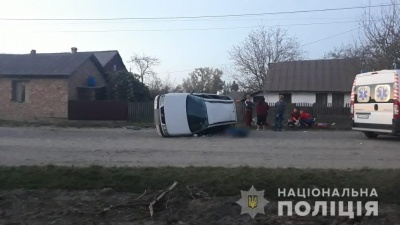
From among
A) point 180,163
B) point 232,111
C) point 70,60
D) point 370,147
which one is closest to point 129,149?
point 180,163

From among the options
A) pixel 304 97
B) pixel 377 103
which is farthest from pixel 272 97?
pixel 377 103

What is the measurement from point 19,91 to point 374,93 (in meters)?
25.8

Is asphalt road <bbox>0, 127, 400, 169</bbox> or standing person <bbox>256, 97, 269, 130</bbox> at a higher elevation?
standing person <bbox>256, 97, 269, 130</bbox>

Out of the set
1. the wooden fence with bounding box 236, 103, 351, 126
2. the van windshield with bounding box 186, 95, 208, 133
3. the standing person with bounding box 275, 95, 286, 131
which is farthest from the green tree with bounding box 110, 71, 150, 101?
the van windshield with bounding box 186, 95, 208, 133

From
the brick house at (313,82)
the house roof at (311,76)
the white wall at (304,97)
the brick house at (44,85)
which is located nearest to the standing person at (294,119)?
the brick house at (313,82)

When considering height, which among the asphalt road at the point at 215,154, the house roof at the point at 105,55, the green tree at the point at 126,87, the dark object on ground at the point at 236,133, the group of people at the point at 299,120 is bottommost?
the asphalt road at the point at 215,154

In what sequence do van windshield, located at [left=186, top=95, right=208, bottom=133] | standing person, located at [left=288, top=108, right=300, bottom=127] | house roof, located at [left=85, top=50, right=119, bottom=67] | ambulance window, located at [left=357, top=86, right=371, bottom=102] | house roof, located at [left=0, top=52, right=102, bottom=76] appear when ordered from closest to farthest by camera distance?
ambulance window, located at [left=357, top=86, right=371, bottom=102] < van windshield, located at [left=186, top=95, right=208, bottom=133] < standing person, located at [left=288, top=108, right=300, bottom=127] < house roof, located at [left=0, top=52, right=102, bottom=76] < house roof, located at [left=85, top=50, right=119, bottom=67]

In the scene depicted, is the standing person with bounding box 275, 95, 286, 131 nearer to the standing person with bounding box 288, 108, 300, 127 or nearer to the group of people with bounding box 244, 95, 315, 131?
the group of people with bounding box 244, 95, 315, 131

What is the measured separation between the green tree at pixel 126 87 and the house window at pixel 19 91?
6261mm

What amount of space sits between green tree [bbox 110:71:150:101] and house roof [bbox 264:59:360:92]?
37.6 ft

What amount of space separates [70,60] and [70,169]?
2755 cm

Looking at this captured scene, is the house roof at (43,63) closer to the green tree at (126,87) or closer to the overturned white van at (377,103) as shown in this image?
the green tree at (126,87)

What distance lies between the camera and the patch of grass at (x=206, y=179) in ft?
25.1

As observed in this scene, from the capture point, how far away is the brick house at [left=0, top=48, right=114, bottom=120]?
107 feet
